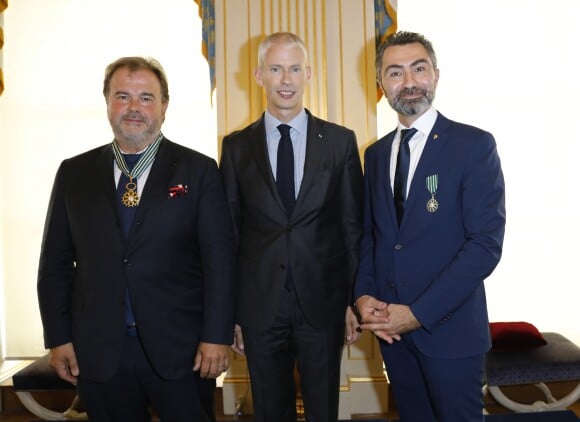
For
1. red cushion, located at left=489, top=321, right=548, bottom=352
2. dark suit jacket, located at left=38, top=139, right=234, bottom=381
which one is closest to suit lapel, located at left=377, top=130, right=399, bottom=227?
dark suit jacket, located at left=38, top=139, right=234, bottom=381

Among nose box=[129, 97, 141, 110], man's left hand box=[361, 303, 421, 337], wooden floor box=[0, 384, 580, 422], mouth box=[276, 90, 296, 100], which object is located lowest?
wooden floor box=[0, 384, 580, 422]

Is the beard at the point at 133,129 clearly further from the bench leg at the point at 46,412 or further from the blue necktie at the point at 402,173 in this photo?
the bench leg at the point at 46,412

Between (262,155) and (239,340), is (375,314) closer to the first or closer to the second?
(239,340)

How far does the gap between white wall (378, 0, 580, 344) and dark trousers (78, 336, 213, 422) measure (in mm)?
2561

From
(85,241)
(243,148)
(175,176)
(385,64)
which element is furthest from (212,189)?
(385,64)

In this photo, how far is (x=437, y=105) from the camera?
4020 millimetres

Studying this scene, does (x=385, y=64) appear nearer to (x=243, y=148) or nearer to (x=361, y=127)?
(x=243, y=148)

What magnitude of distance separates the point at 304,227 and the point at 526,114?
258 centimetres

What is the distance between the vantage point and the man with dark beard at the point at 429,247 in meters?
1.73

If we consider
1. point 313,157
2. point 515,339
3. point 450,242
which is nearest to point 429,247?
point 450,242

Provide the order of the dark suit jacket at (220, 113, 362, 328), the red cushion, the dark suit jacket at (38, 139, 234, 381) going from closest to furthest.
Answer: the dark suit jacket at (38, 139, 234, 381) → the dark suit jacket at (220, 113, 362, 328) → the red cushion

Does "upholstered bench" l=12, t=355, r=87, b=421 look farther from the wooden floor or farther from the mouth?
the mouth

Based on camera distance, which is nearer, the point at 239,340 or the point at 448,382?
the point at 448,382

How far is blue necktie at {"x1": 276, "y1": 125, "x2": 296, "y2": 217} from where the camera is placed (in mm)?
2021
